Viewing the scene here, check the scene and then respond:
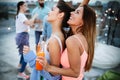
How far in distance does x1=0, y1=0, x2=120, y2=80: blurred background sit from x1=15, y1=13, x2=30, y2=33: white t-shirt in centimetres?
5

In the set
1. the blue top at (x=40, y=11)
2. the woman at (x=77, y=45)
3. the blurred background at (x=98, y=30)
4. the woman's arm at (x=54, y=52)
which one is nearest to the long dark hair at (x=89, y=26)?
the woman at (x=77, y=45)

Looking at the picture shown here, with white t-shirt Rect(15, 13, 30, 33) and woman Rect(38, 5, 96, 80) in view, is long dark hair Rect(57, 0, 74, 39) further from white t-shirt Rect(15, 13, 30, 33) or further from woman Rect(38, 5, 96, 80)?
white t-shirt Rect(15, 13, 30, 33)

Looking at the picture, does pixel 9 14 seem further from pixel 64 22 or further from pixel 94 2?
pixel 94 2

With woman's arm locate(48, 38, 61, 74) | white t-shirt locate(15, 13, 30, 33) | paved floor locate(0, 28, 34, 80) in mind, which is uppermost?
white t-shirt locate(15, 13, 30, 33)

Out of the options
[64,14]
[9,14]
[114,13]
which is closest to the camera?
[64,14]

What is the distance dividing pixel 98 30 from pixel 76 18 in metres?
0.28

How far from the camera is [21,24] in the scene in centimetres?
226

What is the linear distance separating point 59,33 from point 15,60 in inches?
25.0

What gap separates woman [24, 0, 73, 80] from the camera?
198 cm

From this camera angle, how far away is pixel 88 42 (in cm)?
201

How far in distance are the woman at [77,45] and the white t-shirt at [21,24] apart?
446 mm

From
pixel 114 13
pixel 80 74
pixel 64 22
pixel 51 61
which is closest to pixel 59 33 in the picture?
pixel 64 22

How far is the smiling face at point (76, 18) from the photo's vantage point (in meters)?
1.95

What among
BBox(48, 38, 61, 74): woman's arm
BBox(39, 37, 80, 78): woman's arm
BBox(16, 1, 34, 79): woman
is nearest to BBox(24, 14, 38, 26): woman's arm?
BBox(16, 1, 34, 79): woman
